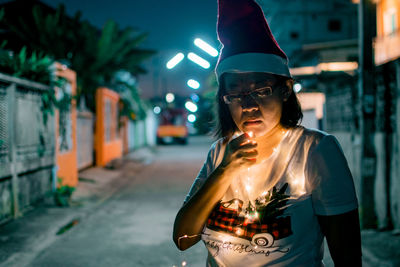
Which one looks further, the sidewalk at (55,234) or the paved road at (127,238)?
the paved road at (127,238)

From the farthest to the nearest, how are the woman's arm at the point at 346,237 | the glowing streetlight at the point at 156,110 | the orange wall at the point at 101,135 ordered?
the glowing streetlight at the point at 156,110
the orange wall at the point at 101,135
the woman's arm at the point at 346,237

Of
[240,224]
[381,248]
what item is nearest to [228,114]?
Answer: [240,224]

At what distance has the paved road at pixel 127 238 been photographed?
4.83 metres

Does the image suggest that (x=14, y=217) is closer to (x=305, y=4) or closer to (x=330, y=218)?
(x=330, y=218)

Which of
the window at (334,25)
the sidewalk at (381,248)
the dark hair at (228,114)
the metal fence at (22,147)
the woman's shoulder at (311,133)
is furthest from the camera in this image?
the window at (334,25)

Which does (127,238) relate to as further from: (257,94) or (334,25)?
(334,25)

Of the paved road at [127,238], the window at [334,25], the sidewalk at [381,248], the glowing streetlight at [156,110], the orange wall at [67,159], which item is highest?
the window at [334,25]

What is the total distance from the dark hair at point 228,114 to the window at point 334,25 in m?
49.3

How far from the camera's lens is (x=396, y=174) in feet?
17.7

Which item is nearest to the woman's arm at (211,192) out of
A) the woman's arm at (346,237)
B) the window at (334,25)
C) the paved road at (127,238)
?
the woman's arm at (346,237)

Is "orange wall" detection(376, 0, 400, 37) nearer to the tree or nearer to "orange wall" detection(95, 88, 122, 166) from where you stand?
the tree

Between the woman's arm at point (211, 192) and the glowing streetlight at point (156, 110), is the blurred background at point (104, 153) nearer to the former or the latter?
the woman's arm at point (211, 192)

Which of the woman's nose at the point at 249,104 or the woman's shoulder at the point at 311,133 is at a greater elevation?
the woman's nose at the point at 249,104

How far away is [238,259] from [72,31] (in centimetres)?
1506
